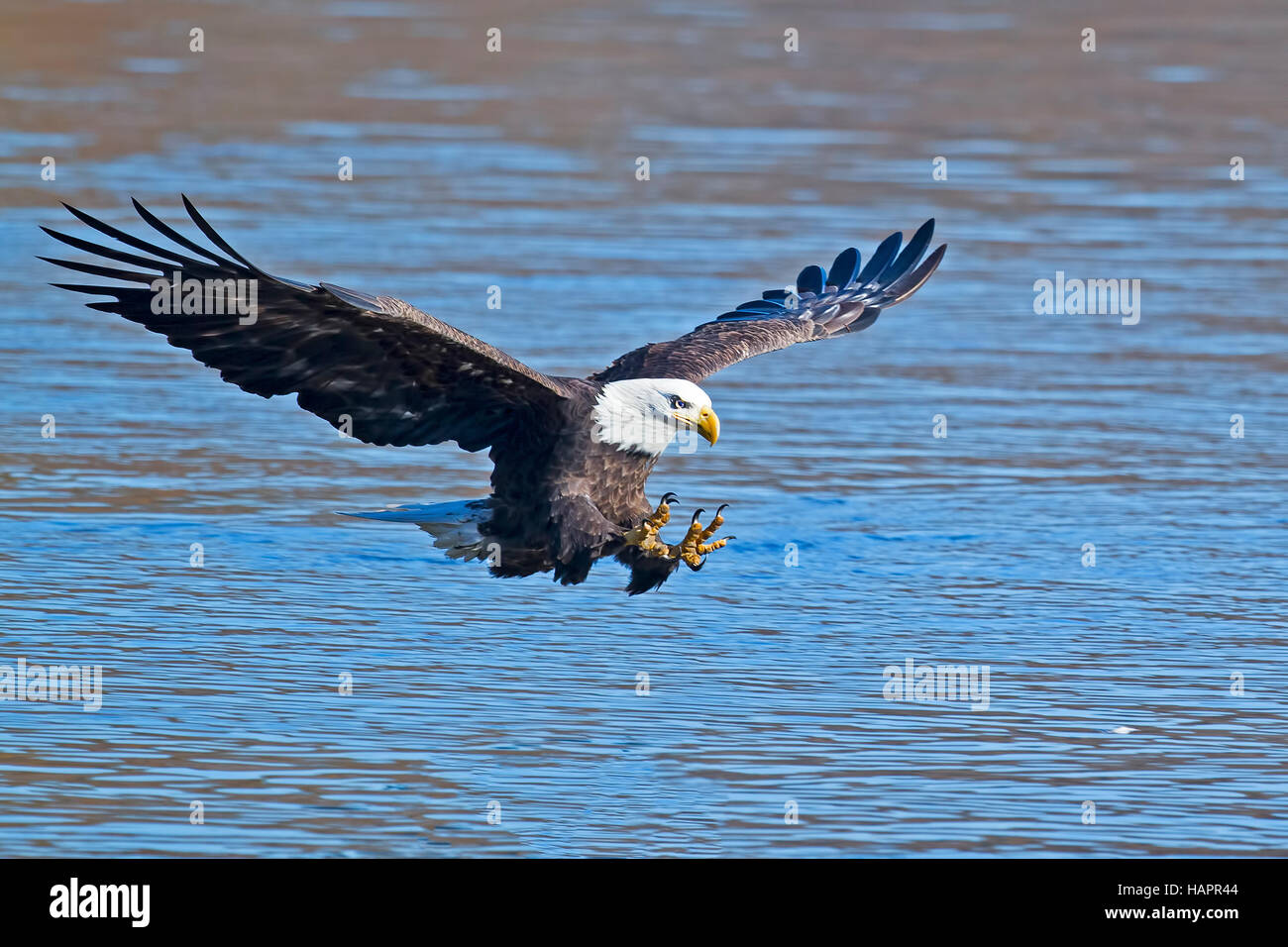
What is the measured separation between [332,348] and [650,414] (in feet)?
3.82

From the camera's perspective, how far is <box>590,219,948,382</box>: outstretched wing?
8.97 metres

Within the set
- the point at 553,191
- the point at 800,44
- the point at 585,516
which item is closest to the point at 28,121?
the point at 553,191

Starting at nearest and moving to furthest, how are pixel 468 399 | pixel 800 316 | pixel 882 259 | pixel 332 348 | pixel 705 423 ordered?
pixel 332 348, pixel 468 399, pixel 705 423, pixel 800 316, pixel 882 259

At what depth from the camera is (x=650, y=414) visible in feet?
26.6

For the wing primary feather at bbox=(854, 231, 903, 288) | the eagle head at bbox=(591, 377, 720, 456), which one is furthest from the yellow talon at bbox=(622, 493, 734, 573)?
the wing primary feather at bbox=(854, 231, 903, 288)

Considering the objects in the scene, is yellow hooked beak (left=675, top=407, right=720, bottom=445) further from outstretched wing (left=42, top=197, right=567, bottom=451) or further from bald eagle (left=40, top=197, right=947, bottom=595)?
outstretched wing (left=42, top=197, right=567, bottom=451)

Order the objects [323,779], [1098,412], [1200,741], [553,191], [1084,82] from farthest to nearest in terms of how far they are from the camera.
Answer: [1084,82], [553,191], [1098,412], [1200,741], [323,779]

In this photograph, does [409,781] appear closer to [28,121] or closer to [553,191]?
[553,191]

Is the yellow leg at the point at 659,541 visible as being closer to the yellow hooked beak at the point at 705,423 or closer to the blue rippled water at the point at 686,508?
the yellow hooked beak at the point at 705,423

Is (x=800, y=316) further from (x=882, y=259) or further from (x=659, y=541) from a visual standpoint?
(x=659, y=541)

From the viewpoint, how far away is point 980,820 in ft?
22.6

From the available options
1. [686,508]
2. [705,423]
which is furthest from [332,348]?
[686,508]

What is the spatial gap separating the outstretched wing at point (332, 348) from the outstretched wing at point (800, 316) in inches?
33.9

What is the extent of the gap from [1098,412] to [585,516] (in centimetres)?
443
